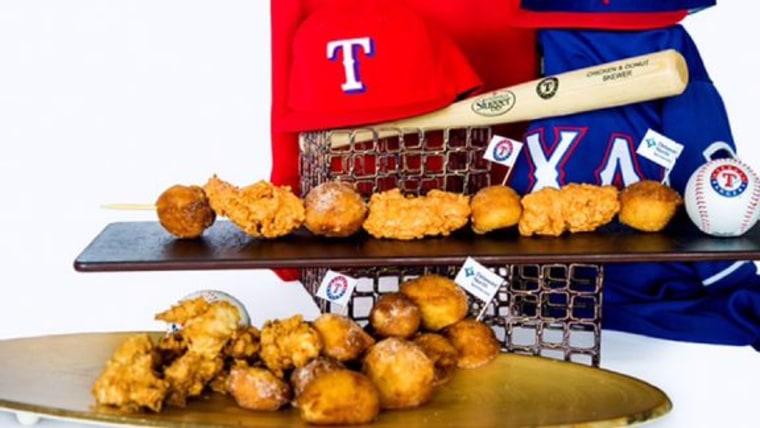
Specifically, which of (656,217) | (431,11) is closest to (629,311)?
(656,217)

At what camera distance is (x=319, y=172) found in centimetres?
215

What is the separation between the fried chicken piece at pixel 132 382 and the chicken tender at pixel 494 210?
546 mm

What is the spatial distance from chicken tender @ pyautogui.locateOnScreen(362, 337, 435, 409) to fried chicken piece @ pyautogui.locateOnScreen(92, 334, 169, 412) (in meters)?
0.29

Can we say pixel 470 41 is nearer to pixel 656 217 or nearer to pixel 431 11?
pixel 431 11

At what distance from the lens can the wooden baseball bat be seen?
2.06 meters

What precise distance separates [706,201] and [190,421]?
849mm

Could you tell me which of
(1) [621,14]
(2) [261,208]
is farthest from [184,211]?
(1) [621,14]

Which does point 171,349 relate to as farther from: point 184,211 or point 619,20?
point 619,20

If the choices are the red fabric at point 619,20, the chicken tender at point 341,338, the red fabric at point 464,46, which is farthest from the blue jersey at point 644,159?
the chicken tender at point 341,338

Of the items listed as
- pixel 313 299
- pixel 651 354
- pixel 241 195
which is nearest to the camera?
pixel 241 195

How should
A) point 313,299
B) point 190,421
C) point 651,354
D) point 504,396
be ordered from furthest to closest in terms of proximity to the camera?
point 313,299, point 651,354, point 504,396, point 190,421

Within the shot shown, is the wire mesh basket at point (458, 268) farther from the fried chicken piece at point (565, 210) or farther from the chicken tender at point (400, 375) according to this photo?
the chicken tender at point (400, 375)

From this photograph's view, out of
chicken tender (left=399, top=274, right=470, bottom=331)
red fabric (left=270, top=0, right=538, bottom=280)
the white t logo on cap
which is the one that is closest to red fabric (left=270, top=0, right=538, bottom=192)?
red fabric (left=270, top=0, right=538, bottom=280)

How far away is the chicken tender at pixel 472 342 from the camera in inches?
73.5
